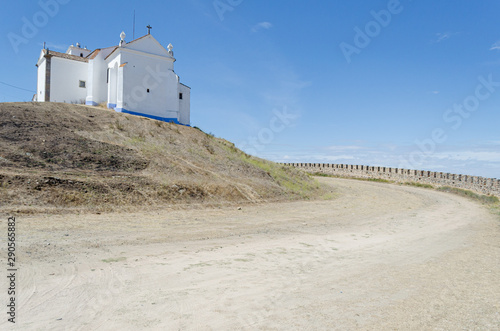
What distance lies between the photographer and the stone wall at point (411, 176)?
2583cm

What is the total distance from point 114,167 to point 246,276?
11.7 metres

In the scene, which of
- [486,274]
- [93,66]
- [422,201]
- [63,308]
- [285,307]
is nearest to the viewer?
[63,308]

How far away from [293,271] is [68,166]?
12.1 meters

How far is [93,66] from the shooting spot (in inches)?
1163

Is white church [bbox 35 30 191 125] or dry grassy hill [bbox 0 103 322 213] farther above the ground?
white church [bbox 35 30 191 125]

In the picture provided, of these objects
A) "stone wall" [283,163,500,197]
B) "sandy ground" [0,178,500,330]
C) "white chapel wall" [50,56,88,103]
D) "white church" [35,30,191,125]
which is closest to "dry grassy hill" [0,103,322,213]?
"sandy ground" [0,178,500,330]

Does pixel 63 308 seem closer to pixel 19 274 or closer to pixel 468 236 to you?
pixel 19 274

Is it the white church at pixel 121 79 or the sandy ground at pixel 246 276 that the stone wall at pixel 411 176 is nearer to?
the sandy ground at pixel 246 276

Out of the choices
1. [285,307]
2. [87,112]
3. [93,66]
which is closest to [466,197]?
[285,307]

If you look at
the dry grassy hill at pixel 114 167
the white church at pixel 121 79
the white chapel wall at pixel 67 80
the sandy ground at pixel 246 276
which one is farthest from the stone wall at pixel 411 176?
the white chapel wall at pixel 67 80

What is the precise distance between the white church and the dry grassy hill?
18.4 feet

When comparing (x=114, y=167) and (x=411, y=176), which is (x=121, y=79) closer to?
(x=114, y=167)

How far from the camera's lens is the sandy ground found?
463 cm

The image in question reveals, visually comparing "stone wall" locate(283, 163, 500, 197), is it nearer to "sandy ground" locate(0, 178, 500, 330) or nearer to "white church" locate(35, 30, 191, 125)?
"sandy ground" locate(0, 178, 500, 330)
